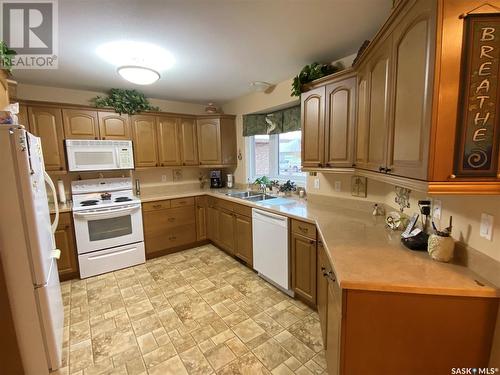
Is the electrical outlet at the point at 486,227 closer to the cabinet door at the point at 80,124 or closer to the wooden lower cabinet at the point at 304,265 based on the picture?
the wooden lower cabinet at the point at 304,265

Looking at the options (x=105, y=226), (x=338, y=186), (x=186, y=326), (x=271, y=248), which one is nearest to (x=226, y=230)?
(x=271, y=248)

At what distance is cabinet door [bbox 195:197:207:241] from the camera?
3.71 meters

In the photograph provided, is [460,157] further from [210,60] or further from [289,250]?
[210,60]

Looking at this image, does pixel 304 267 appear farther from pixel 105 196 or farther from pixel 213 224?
pixel 105 196

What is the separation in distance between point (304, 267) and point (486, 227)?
1.37 meters

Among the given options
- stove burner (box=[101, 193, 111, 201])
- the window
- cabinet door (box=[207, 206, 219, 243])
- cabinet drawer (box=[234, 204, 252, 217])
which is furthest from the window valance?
stove burner (box=[101, 193, 111, 201])

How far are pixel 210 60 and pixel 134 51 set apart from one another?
2.27 ft

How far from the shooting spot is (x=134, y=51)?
2.07m

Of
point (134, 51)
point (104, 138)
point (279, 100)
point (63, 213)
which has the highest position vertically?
point (134, 51)

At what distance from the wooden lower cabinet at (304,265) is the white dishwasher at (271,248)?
94 millimetres

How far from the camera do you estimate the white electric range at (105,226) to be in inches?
111

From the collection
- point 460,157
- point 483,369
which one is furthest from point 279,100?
point 483,369

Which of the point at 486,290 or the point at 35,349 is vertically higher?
the point at 486,290

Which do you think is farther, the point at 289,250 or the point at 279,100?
the point at 279,100
